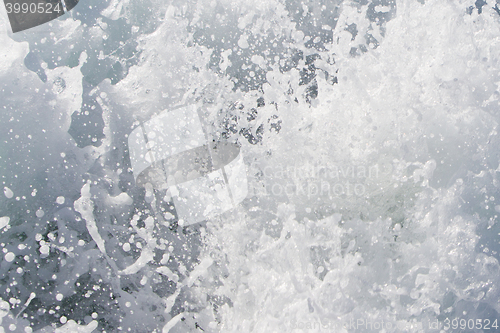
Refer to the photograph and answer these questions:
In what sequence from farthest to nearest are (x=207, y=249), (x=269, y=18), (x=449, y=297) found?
(x=269, y=18)
(x=207, y=249)
(x=449, y=297)

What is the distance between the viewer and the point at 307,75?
210cm

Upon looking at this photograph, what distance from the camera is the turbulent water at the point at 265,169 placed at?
187cm

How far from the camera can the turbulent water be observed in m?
1.87

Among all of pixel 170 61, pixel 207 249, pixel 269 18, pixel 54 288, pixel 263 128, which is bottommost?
pixel 54 288

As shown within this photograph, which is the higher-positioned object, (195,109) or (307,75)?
(307,75)

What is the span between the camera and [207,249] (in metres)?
2.01

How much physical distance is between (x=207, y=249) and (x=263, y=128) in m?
0.79

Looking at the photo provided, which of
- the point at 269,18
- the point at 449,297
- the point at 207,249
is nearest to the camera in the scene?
the point at 449,297

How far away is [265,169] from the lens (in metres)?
2.05

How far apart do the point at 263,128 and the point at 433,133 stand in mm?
971

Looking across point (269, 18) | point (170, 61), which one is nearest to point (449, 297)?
point (269, 18)

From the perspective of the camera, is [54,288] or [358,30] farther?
[358,30]

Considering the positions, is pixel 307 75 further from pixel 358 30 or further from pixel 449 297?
pixel 449 297

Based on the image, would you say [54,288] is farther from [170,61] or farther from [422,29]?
[422,29]
